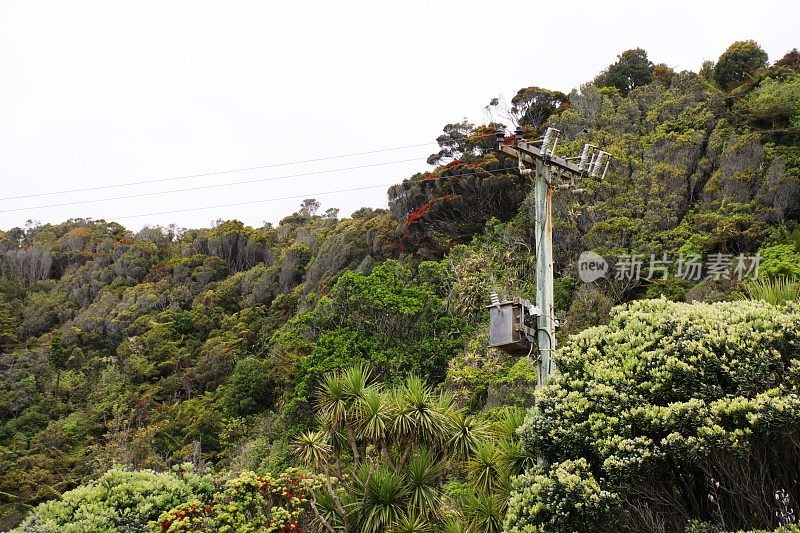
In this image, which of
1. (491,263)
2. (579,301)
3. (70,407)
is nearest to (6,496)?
(70,407)

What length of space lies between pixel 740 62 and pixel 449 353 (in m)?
20.1

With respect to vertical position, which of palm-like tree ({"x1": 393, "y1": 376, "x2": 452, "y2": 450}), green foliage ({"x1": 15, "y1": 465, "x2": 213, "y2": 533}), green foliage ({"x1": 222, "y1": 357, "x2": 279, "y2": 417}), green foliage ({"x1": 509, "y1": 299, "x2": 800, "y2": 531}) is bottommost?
green foliage ({"x1": 222, "y1": 357, "x2": 279, "y2": 417})

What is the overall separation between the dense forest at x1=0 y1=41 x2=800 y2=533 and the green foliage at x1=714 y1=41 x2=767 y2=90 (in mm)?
117

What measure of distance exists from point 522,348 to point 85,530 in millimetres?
5792

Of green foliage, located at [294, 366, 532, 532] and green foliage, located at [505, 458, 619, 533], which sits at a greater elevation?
green foliage, located at [505, 458, 619, 533]

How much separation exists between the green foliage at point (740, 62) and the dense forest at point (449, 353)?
0.12m

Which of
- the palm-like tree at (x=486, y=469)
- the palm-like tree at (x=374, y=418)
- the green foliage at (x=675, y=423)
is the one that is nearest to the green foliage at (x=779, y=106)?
the palm-like tree at (x=486, y=469)

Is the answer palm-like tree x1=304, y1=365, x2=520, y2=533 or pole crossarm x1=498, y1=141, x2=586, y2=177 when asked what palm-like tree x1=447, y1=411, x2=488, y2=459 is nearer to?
palm-like tree x1=304, y1=365, x2=520, y2=533

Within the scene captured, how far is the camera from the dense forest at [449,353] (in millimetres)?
6887

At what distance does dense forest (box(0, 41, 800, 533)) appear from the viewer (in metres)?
6.89

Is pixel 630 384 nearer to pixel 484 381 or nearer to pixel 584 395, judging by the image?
pixel 584 395

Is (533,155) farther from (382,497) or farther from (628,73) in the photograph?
(628,73)

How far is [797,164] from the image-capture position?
2247 centimetres

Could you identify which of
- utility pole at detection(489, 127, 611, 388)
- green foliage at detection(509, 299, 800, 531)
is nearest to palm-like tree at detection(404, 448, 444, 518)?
utility pole at detection(489, 127, 611, 388)
